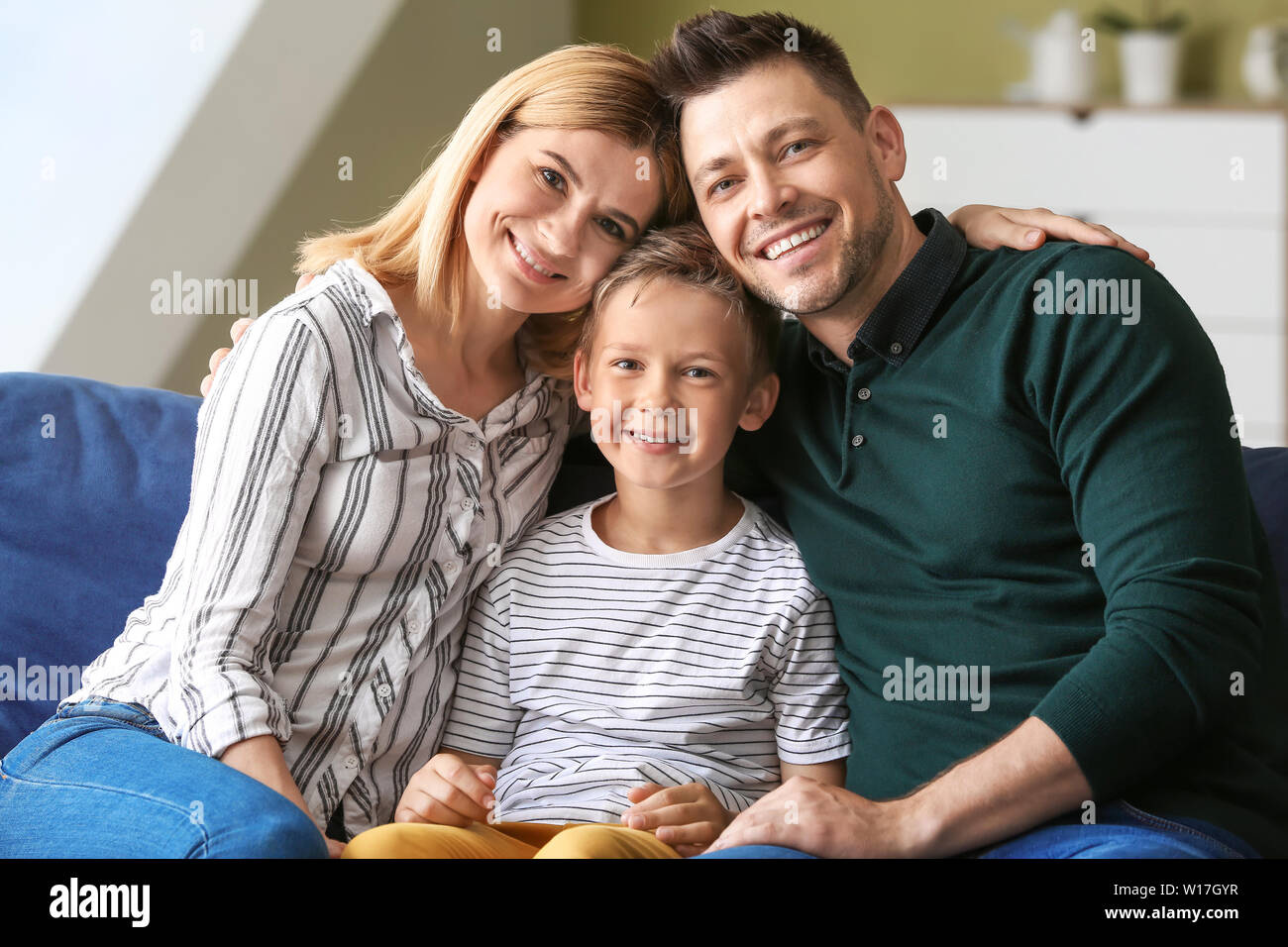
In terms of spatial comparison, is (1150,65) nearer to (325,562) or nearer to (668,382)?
(668,382)

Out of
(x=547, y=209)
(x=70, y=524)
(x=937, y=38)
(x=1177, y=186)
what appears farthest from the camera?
(x=937, y=38)

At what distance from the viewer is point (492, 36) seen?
3.72 metres

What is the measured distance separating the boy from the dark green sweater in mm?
67

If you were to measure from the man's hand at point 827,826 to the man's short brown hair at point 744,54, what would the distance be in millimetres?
781

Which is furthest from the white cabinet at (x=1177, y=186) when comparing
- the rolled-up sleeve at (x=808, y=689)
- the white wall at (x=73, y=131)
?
the rolled-up sleeve at (x=808, y=689)

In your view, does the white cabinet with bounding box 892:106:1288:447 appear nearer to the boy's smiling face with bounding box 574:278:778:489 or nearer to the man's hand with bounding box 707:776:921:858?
the boy's smiling face with bounding box 574:278:778:489

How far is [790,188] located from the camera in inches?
55.0

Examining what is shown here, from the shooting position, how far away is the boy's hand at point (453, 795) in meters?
1.22

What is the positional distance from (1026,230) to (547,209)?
537mm

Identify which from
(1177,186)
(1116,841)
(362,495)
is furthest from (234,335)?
(1177,186)

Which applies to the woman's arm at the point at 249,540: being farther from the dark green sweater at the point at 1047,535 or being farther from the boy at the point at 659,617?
the dark green sweater at the point at 1047,535

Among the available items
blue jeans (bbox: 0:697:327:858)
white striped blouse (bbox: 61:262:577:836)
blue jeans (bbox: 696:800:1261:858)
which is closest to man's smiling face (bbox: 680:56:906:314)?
white striped blouse (bbox: 61:262:577:836)
